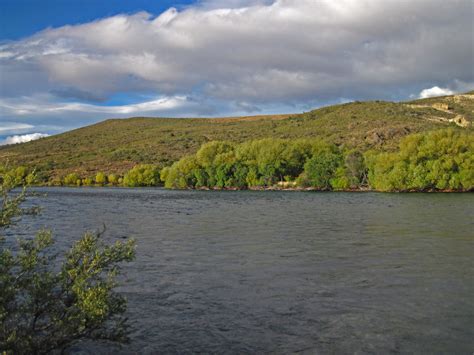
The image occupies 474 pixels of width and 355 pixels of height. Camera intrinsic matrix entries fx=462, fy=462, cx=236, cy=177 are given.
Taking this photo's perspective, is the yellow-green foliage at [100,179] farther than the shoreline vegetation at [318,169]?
Yes

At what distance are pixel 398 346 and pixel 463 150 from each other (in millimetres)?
94609

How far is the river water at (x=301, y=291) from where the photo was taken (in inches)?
489

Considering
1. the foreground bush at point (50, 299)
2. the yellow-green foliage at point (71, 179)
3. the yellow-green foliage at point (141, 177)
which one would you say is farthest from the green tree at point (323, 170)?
the foreground bush at point (50, 299)

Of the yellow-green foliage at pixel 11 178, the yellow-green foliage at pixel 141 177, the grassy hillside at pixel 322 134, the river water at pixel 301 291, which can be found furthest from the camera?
the grassy hillside at pixel 322 134

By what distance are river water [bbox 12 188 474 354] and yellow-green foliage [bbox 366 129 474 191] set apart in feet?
201

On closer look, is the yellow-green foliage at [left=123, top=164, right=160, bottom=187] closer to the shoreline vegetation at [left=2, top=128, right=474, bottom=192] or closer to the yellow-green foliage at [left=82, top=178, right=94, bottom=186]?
the shoreline vegetation at [left=2, top=128, right=474, bottom=192]

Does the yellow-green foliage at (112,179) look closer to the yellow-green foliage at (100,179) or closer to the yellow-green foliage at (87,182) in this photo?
the yellow-green foliage at (100,179)

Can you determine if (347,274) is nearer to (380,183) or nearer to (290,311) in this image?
(290,311)

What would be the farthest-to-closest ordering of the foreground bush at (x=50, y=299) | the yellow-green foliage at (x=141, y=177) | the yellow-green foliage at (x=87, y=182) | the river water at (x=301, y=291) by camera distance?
the yellow-green foliage at (x=87, y=182) → the yellow-green foliage at (x=141, y=177) → the river water at (x=301, y=291) → the foreground bush at (x=50, y=299)

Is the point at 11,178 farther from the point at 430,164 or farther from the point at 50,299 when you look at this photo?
the point at 430,164

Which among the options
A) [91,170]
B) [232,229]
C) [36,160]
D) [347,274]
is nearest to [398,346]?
[347,274]

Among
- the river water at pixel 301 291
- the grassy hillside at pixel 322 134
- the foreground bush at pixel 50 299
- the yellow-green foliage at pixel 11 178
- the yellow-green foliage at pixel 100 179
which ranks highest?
the grassy hillside at pixel 322 134

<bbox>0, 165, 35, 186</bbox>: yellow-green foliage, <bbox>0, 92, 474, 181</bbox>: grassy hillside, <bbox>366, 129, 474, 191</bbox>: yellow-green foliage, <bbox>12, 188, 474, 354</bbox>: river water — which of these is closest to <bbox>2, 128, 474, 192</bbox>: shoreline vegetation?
<bbox>366, 129, 474, 191</bbox>: yellow-green foliage

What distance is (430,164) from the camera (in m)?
92.8
